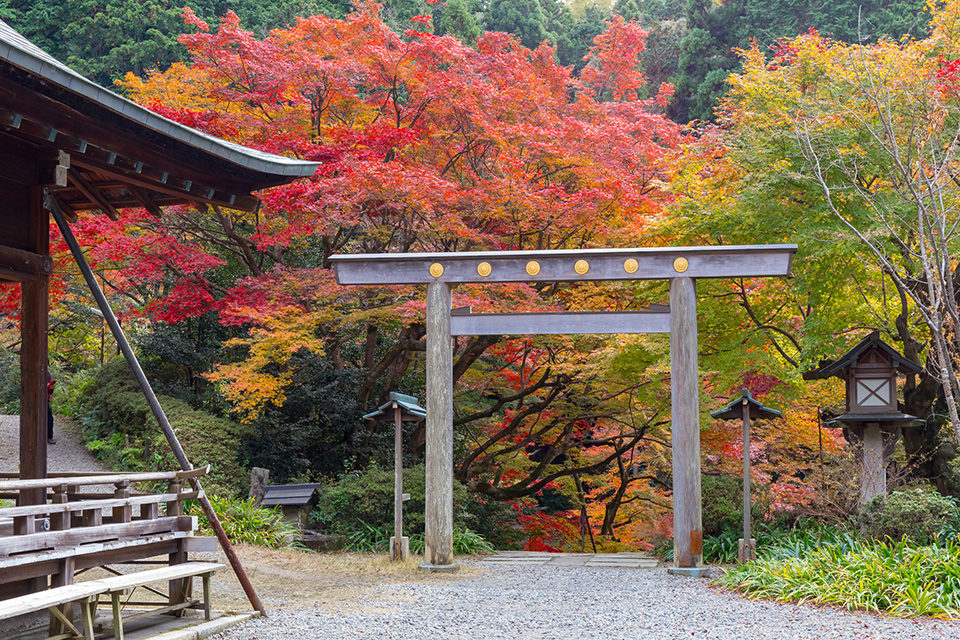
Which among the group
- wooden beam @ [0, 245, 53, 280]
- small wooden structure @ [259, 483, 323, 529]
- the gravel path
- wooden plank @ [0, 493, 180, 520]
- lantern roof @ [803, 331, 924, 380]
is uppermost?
wooden beam @ [0, 245, 53, 280]

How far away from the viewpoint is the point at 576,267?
9.41 meters

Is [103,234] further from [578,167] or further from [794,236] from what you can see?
[794,236]

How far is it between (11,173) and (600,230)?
9.24 m

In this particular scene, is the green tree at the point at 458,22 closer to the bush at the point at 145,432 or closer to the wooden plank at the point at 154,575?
the bush at the point at 145,432

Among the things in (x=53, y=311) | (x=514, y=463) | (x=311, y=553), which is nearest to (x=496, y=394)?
(x=514, y=463)

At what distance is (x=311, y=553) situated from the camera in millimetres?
11305

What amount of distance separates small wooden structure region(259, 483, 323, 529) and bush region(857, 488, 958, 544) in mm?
7764

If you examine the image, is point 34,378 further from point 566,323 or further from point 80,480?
point 566,323

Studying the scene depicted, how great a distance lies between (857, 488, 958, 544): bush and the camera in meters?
7.79

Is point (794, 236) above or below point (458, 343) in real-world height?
above

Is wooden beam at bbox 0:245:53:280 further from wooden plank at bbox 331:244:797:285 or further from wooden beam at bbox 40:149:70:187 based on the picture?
wooden plank at bbox 331:244:797:285

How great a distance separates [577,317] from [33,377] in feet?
18.0

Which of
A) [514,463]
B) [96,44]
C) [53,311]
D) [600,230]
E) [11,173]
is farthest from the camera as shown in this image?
[96,44]

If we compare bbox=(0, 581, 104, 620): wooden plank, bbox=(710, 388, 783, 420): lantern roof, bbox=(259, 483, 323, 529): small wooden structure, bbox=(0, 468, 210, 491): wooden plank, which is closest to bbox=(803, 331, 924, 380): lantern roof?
bbox=(710, 388, 783, 420): lantern roof
